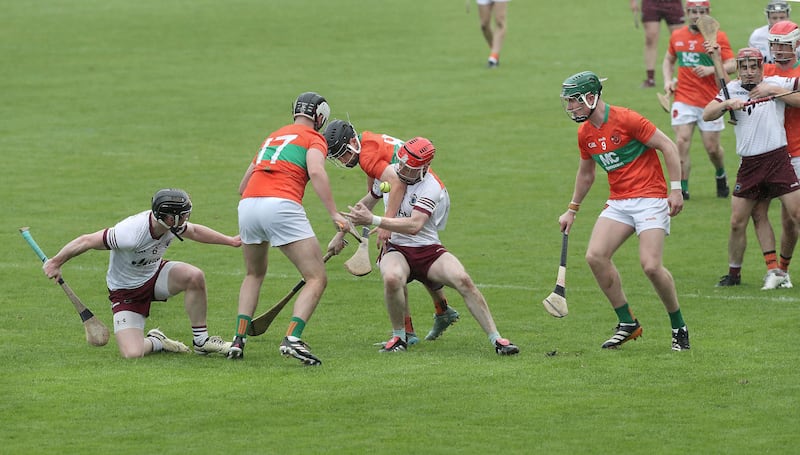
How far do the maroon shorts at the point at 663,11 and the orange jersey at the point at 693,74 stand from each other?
6980mm

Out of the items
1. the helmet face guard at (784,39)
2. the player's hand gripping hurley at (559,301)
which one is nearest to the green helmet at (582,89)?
the player's hand gripping hurley at (559,301)

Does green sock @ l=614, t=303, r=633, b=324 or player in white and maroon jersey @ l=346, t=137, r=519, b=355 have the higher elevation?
player in white and maroon jersey @ l=346, t=137, r=519, b=355

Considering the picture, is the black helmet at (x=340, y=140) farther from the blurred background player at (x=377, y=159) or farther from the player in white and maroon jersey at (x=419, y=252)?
the player in white and maroon jersey at (x=419, y=252)

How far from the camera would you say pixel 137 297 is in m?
12.0

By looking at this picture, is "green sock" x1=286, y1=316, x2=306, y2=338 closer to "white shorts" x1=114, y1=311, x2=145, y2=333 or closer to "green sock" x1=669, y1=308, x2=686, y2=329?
"white shorts" x1=114, y1=311, x2=145, y2=333

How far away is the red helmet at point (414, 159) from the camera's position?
37.5 feet

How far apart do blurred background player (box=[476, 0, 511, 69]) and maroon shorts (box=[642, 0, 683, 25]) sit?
3510mm

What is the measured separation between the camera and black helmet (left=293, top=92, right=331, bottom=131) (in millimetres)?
11594

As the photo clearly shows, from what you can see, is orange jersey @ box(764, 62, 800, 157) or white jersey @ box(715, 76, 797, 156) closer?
white jersey @ box(715, 76, 797, 156)

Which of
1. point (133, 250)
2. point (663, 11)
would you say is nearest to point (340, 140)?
point (133, 250)

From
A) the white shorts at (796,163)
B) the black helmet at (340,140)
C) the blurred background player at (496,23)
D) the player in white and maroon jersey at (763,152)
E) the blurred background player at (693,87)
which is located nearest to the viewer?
the black helmet at (340,140)

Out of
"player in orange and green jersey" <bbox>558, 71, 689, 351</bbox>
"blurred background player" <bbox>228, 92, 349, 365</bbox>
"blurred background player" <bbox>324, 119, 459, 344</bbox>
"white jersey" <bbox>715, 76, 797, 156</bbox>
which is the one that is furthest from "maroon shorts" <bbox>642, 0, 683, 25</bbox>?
"blurred background player" <bbox>228, 92, 349, 365</bbox>

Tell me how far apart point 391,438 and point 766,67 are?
7332 millimetres

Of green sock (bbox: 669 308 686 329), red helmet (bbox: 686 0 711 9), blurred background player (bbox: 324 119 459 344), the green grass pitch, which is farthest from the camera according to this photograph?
red helmet (bbox: 686 0 711 9)
